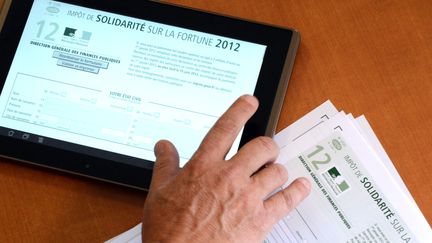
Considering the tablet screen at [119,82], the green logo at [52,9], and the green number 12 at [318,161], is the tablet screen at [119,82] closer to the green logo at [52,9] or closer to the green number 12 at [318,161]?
the green logo at [52,9]

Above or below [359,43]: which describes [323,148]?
below

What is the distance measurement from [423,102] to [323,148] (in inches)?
7.0

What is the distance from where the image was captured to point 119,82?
0.80 meters

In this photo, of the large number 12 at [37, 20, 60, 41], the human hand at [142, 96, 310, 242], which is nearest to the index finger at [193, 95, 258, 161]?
the human hand at [142, 96, 310, 242]

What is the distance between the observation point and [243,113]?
66cm

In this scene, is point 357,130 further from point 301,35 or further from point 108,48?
point 108,48

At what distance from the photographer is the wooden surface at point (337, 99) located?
78 centimetres

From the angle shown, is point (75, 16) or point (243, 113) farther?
point (75, 16)

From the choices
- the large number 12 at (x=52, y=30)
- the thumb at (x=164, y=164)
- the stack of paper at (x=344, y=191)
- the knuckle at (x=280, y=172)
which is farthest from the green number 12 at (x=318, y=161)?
the large number 12 at (x=52, y=30)

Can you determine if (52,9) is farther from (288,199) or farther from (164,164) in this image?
(288,199)

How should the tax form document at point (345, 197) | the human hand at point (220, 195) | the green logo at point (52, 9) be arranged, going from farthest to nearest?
the green logo at point (52, 9) < the tax form document at point (345, 197) < the human hand at point (220, 195)

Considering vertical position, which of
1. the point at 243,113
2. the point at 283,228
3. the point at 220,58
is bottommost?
the point at 283,228

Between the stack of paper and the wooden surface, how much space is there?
0.02m

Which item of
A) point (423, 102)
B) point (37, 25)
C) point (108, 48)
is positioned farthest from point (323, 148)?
point (37, 25)
